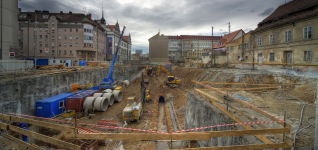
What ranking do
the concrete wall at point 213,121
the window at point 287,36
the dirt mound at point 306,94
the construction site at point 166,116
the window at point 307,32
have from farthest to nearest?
the window at point 287,36
the window at point 307,32
the dirt mound at point 306,94
the concrete wall at point 213,121
the construction site at point 166,116

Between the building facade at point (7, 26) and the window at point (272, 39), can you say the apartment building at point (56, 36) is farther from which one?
the window at point (272, 39)

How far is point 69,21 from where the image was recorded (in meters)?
44.7

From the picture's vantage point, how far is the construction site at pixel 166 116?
162 inches

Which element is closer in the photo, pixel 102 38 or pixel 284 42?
pixel 284 42

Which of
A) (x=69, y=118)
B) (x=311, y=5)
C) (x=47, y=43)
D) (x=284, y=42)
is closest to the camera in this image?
(x=69, y=118)

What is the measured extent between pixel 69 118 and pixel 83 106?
2.09 m

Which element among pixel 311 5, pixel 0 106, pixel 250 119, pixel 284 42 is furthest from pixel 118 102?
pixel 311 5

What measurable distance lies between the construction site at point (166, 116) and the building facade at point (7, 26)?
666 cm

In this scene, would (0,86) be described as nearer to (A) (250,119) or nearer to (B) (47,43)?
(A) (250,119)

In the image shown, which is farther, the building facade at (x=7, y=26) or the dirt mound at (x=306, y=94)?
the building facade at (x=7, y=26)

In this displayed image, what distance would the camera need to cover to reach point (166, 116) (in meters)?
17.5

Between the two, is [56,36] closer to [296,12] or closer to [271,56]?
[271,56]

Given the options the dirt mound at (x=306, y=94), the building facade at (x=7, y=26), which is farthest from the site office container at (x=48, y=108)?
the dirt mound at (x=306, y=94)

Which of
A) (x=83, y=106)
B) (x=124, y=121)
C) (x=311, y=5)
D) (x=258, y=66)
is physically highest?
(x=311, y=5)
